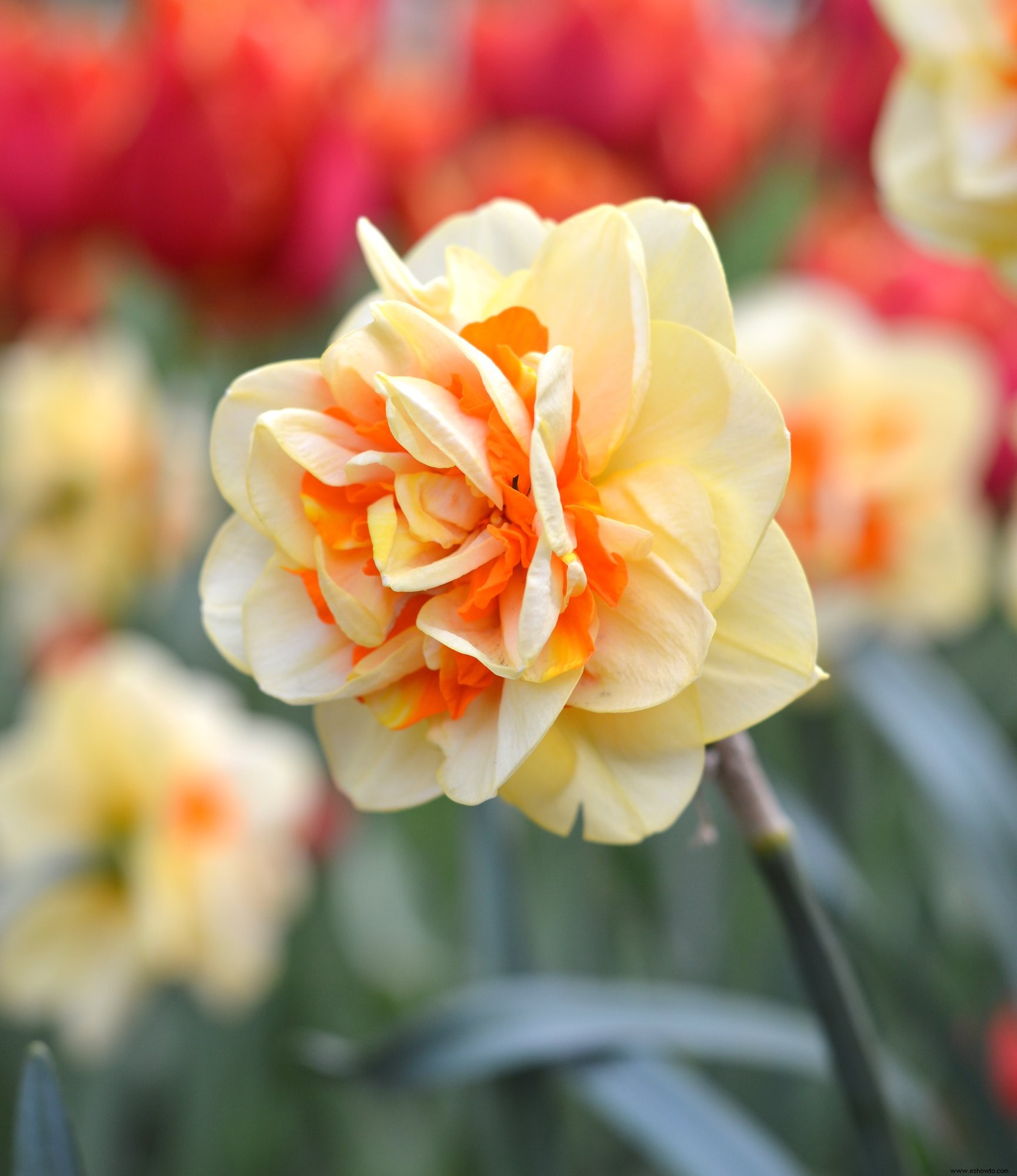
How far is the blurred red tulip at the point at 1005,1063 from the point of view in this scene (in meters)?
0.63

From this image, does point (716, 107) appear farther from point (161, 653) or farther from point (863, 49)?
point (161, 653)

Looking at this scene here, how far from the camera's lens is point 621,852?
810mm

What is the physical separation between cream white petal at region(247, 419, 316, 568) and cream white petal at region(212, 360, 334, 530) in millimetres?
11

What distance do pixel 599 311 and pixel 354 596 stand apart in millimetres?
93

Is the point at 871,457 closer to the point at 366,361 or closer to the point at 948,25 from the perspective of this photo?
the point at 948,25

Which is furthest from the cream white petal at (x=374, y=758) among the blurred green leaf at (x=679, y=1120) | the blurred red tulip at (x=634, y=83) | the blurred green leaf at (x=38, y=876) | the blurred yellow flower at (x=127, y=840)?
the blurred red tulip at (x=634, y=83)

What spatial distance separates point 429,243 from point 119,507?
0.75 metres

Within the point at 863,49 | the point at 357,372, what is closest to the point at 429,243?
the point at 357,372

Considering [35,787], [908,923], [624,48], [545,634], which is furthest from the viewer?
[624,48]

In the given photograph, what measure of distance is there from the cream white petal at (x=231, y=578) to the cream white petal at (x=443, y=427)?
2.9 inches

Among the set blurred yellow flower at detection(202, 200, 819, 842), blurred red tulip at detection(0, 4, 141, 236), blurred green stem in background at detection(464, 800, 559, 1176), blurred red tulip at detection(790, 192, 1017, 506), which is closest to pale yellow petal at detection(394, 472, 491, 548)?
blurred yellow flower at detection(202, 200, 819, 842)

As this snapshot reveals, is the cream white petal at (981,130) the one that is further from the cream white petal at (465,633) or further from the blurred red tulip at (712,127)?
the blurred red tulip at (712,127)

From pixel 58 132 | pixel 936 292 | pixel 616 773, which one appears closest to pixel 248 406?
pixel 616 773

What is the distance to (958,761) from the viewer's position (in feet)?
1.98
